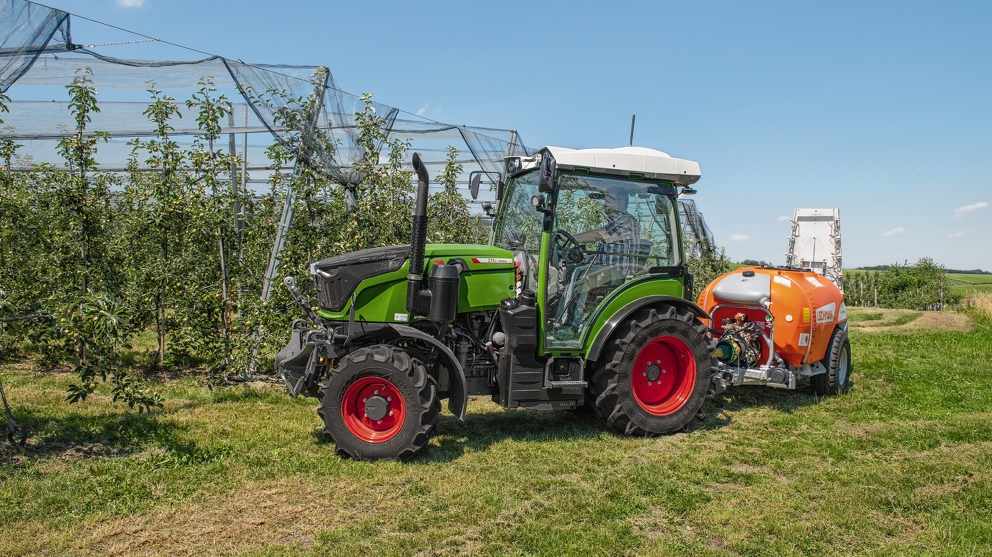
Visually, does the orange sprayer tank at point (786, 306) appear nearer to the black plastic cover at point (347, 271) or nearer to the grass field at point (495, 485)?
the grass field at point (495, 485)

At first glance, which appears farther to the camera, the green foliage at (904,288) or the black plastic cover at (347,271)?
the green foliage at (904,288)

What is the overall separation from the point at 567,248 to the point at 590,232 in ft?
0.89

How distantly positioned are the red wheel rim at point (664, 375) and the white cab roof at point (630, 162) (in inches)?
54.5

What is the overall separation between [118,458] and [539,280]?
321cm

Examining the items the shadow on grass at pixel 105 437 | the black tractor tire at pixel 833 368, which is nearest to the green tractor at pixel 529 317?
the shadow on grass at pixel 105 437

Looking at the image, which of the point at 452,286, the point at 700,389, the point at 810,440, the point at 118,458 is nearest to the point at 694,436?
the point at 700,389

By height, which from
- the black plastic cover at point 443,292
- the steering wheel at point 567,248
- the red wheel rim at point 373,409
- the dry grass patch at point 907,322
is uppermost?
the steering wheel at point 567,248

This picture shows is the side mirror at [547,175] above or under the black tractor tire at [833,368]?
above

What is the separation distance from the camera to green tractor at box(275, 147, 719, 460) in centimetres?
471

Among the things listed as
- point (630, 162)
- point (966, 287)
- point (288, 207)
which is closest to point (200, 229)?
point (288, 207)

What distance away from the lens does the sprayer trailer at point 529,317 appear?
4.71 metres

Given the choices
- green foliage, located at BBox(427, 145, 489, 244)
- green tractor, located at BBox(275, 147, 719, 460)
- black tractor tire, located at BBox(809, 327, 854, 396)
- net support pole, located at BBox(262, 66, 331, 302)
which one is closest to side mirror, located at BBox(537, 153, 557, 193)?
green tractor, located at BBox(275, 147, 719, 460)

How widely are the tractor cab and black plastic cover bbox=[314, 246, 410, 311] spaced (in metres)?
1.12

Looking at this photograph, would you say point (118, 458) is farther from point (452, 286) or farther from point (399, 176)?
point (399, 176)
